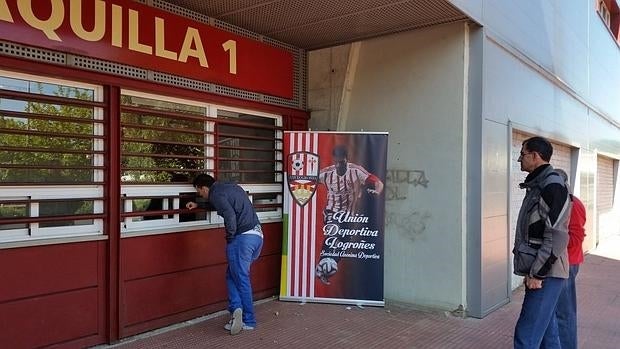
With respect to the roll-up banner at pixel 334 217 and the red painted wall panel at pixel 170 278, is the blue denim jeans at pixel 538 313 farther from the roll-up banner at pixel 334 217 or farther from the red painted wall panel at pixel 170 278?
the red painted wall panel at pixel 170 278

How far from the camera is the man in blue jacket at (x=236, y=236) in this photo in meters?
4.77

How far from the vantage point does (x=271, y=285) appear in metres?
6.24

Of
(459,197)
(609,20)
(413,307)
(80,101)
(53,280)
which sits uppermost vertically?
(609,20)

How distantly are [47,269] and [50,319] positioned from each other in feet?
1.34

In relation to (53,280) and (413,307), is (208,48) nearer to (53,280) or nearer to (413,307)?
(53,280)

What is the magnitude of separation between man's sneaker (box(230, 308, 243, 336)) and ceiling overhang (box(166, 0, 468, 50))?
3.04 metres

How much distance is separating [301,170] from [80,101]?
2562 mm

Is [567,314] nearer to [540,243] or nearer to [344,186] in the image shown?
[540,243]

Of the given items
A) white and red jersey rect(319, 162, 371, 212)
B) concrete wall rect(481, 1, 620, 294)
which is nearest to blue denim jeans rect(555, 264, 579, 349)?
concrete wall rect(481, 1, 620, 294)

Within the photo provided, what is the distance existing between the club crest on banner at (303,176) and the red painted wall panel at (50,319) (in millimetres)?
2460

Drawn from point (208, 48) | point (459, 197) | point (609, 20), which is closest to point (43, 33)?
point (208, 48)

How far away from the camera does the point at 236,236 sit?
4.87m

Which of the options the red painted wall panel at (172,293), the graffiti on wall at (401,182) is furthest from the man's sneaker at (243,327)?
the graffiti on wall at (401,182)

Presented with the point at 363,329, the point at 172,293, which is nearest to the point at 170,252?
the point at 172,293
